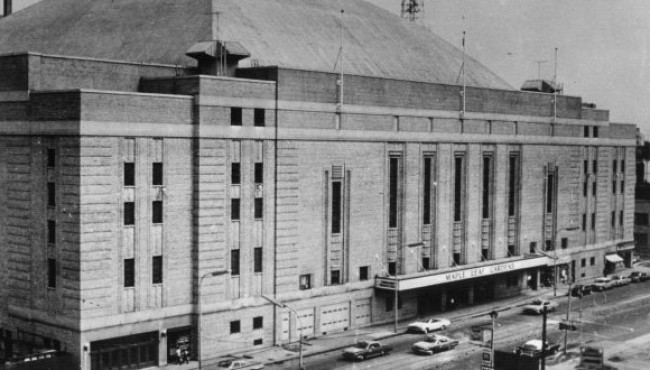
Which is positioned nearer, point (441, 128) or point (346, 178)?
point (346, 178)

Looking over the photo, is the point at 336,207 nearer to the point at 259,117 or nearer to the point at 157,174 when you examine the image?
the point at 259,117

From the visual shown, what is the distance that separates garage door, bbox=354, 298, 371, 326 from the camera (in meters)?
77.0

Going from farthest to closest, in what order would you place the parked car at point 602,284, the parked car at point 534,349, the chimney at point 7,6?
1. the chimney at point 7,6
2. the parked car at point 602,284
3. the parked car at point 534,349

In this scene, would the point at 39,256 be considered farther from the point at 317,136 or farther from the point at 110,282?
the point at 317,136

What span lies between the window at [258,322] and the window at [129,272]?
1127 centimetres

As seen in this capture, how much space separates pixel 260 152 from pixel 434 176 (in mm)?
22253

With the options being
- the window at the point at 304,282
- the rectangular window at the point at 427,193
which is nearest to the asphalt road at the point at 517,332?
the window at the point at 304,282

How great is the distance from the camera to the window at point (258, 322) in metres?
68.8

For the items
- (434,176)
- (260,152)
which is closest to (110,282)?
(260,152)

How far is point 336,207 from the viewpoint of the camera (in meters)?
76.0

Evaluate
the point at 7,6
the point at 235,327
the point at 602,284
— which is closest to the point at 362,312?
the point at 235,327

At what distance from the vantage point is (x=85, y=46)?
8275 centimetres

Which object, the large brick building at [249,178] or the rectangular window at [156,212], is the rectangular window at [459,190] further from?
the rectangular window at [156,212]

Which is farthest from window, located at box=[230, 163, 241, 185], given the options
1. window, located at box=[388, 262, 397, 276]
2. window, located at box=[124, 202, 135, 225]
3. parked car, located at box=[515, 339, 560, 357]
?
parked car, located at box=[515, 339, 560, 357]
